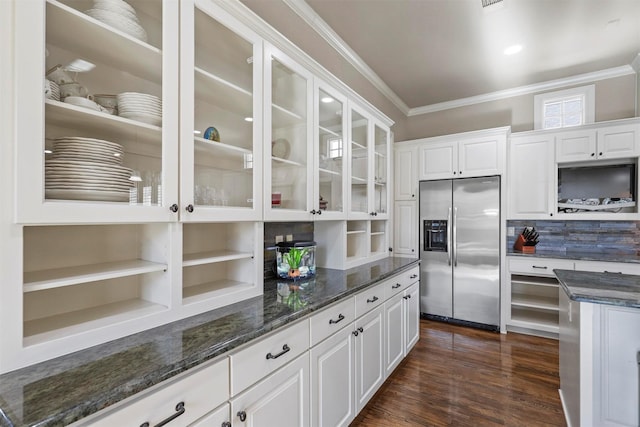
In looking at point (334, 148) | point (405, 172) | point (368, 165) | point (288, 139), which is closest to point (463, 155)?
point (405, 172)

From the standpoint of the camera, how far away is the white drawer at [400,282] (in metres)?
2.34

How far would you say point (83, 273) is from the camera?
1.05 metres

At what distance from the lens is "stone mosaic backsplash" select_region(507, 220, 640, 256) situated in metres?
3.34

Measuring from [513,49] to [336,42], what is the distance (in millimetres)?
1772

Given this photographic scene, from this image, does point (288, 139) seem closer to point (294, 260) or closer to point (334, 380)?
point (294, 260)

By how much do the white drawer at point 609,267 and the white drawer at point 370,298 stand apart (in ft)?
7.83

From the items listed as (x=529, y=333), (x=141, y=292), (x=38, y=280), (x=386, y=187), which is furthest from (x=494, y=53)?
(x=38, y=280)

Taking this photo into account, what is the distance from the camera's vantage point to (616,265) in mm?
2967

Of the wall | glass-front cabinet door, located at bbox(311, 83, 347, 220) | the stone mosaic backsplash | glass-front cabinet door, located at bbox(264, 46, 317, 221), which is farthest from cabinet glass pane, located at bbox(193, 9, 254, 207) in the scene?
the stone mosaic backsplash

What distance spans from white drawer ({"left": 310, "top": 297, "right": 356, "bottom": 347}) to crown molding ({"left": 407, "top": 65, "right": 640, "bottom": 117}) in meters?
3.65

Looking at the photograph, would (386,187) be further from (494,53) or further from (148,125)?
(148,125)

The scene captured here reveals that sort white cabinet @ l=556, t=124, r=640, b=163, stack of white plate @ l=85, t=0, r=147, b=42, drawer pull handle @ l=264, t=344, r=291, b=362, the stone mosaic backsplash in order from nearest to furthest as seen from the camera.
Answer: stack of white plate @ l=85, t=0, r=147, b=42, drawer pull handle @ l=264, t=344, r=291, b=362, white cabinet @ l=556, t=124, r=640, b=163, the stone mosaic backsplash

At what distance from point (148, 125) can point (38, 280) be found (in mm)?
632

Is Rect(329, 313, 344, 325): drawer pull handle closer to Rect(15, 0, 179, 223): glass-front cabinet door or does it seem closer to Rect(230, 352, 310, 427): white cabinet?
Rect(230, 352, 310, 427): white cabinet
